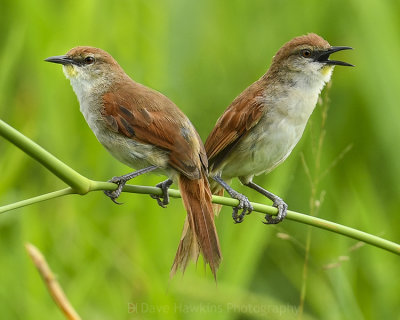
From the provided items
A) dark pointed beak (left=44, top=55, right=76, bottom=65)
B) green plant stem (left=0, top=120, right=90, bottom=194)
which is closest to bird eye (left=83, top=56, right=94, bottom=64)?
dark pointed beak (left=44, top=55, right=76, bottom=65)

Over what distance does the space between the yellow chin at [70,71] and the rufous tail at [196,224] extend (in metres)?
0.92

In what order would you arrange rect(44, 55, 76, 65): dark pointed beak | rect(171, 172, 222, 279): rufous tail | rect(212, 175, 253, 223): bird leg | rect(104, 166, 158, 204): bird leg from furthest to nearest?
rect(44, 55, 76, 65): dark pointed beak < rect(212, 175, 253, 223): bird leg < rect(104, 166, 158, 204): bird leg < rect(171, 172, 222, 279): rufous tail

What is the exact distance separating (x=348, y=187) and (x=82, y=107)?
2.21 m

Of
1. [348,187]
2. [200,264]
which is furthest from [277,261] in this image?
[200,264]

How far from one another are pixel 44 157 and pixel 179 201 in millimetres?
2557

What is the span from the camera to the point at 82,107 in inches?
139

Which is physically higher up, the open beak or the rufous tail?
the open beak

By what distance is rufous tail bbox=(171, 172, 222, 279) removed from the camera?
2701 mm

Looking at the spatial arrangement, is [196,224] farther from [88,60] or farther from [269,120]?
[269,120]

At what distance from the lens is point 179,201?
4707 millimetres

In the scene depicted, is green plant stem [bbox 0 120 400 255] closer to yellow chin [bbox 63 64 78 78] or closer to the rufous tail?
the rufous tail

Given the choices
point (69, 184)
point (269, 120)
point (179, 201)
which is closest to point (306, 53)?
point (269, 120)

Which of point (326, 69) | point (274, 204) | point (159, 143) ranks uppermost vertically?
point (326, 69)

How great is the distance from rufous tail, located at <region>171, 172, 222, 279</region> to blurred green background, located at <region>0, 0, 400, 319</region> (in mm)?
578
